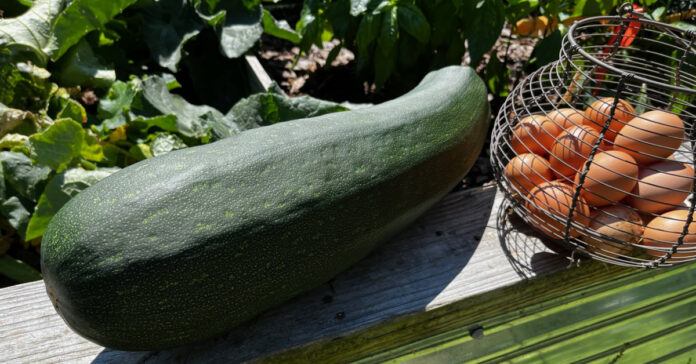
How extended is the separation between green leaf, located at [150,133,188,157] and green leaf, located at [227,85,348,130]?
189 mm

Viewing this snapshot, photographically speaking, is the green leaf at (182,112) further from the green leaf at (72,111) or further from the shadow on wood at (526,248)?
the shadow on wood at (526,248)

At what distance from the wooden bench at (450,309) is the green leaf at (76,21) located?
36.9 inches

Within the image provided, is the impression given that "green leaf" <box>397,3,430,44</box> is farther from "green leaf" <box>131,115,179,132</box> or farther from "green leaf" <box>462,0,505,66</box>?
"green leaf" <box>131,115,179,132</box>

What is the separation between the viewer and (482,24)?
5.77 feet

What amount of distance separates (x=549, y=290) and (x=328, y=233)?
0.68 meters

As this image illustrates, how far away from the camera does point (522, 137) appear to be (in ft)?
4.41

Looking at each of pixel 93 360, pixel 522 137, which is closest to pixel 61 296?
pixel 93 360

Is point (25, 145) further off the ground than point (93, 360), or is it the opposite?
point (25, 145)

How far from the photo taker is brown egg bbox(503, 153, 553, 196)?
1282mm

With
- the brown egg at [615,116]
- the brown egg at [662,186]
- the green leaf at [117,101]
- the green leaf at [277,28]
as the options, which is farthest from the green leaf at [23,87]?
the brown egg at [662,186]

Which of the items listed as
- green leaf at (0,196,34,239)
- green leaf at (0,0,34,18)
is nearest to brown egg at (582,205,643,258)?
green leaf at (0,196,34,239)

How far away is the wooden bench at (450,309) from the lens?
3.70ft

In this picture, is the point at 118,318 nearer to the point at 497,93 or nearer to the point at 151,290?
the point at 151,290


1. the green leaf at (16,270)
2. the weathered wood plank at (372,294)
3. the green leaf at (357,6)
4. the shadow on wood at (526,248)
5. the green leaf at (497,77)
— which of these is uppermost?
the green leaf at (357,6)
